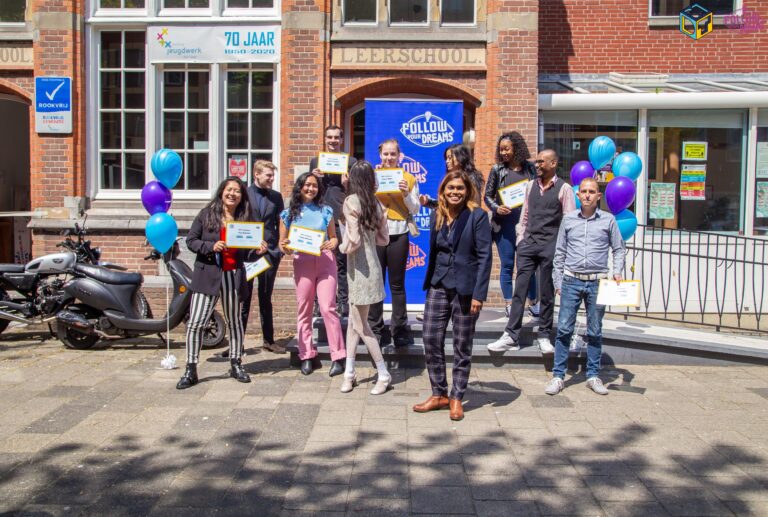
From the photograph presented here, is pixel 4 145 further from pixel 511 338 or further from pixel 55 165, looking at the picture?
pixel 511 338

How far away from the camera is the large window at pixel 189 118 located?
32.7ft

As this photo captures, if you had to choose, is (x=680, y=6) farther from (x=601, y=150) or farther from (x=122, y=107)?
(x=122, y=107)

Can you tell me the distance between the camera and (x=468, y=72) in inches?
378

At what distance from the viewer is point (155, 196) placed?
307 inches

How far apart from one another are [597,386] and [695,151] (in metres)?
5.31

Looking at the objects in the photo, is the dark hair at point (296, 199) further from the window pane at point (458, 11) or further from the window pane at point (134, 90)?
the window pane at point (134, 90)

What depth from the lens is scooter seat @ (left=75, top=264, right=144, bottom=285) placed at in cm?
817

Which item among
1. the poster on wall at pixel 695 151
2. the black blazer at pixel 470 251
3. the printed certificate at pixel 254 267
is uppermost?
Answer: the poster on wall at pixel 695 151

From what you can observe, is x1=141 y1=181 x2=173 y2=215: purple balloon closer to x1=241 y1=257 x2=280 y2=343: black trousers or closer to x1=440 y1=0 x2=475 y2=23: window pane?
x1=241 y1=257 x2=280 y2=343: black trousers

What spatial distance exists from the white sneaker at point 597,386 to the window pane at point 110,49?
749cm

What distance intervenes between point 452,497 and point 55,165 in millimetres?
7748

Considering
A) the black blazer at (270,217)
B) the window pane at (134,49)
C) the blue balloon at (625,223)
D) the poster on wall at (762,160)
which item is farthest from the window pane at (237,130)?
the poster on wall at (762,160)

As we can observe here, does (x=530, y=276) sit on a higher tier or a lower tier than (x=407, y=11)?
lower

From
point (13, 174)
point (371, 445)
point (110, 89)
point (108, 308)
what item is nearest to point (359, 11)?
point (110, 89)
